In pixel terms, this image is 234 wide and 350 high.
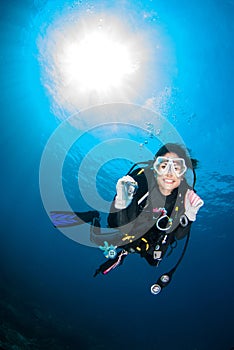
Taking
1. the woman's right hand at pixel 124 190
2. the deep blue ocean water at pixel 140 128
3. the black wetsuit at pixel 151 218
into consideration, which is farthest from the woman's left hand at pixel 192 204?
the deep blue ocean water at pixel 140 128

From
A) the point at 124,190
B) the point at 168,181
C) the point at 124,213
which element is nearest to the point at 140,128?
the point at 168,181

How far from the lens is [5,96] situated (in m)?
18.0

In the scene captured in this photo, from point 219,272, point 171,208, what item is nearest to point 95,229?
point 171,208

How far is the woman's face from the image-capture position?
4.30 metres

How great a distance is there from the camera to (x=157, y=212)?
4395mm

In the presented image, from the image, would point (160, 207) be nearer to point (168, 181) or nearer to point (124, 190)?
point (168, 181)

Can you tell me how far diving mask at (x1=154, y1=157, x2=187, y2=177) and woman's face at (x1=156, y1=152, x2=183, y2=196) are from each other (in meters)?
0.05

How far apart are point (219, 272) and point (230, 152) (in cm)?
3112

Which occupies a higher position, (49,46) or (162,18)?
(162,18)

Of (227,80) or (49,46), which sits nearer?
(227,80)

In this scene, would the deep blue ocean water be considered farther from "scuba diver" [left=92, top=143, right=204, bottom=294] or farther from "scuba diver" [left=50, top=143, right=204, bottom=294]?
"scuba diver" [left=92, top=143, right=204, bottom=294]

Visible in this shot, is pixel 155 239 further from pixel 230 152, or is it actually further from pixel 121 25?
pixel 230 152

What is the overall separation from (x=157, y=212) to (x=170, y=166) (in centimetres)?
85

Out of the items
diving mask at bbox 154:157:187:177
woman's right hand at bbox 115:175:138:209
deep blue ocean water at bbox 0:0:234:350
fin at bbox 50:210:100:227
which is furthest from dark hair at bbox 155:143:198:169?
deep blue ocean water at bbox 0:0:234:350
